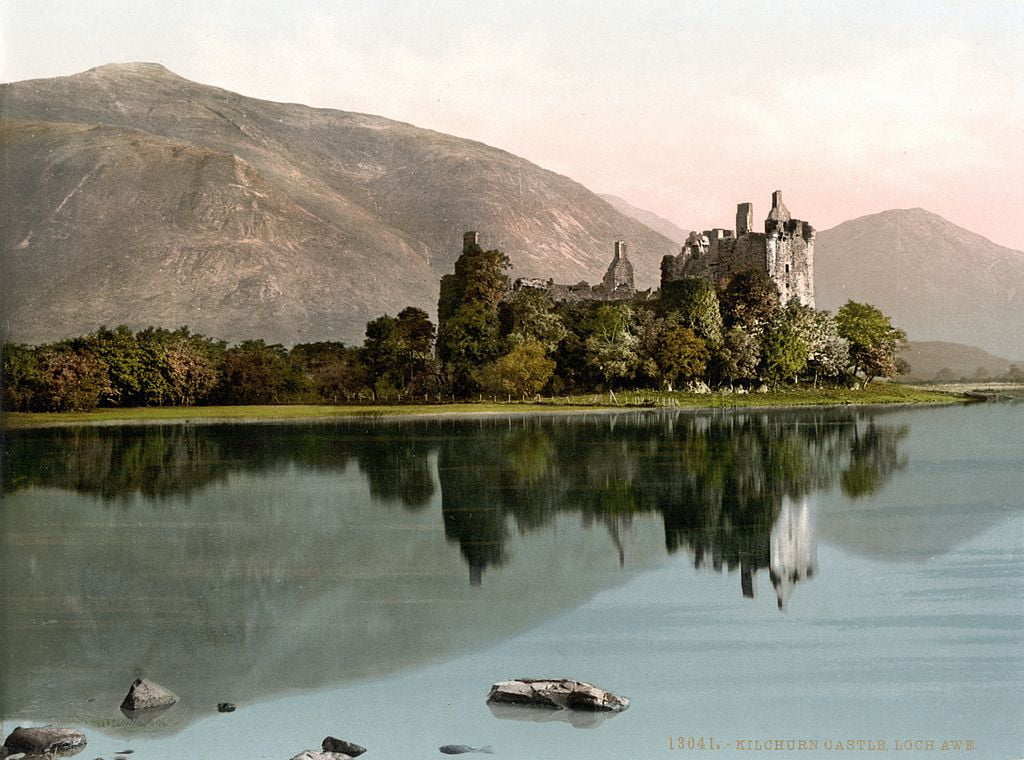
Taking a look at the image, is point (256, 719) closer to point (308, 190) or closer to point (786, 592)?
point (786, 592)

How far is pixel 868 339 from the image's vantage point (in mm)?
61500

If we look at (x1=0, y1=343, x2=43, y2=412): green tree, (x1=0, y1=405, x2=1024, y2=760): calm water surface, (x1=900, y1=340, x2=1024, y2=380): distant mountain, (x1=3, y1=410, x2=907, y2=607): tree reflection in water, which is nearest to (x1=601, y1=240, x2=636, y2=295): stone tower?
(x1=900, y1=340, x2=1024, y2=380): distant mountain

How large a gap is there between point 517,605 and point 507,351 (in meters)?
42.0

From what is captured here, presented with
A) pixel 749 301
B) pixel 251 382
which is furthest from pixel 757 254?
pixel 251 382

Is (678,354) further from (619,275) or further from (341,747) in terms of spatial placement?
(341,747)

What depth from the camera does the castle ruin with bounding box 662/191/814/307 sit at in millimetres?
63062

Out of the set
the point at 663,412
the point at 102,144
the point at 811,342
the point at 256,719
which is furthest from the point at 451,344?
the point at 256,719

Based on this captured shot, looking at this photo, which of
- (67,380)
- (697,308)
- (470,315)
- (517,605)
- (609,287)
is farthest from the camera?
(609,287)

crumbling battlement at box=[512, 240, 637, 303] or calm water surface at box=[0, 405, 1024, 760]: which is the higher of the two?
crumbling battlement at box=[512, 240, 637, 303]

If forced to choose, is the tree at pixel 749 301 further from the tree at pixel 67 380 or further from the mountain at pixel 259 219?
the tree at pixel 67 380

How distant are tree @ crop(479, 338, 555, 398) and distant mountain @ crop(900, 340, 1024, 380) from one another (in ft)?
58.9

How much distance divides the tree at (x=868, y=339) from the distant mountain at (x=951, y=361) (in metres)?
1.17

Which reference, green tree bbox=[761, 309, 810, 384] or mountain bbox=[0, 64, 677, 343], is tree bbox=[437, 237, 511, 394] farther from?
green tree bbox=[761, 309, 810, 384]

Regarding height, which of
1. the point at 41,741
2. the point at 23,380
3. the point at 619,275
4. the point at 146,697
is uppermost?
the point at 619,275
